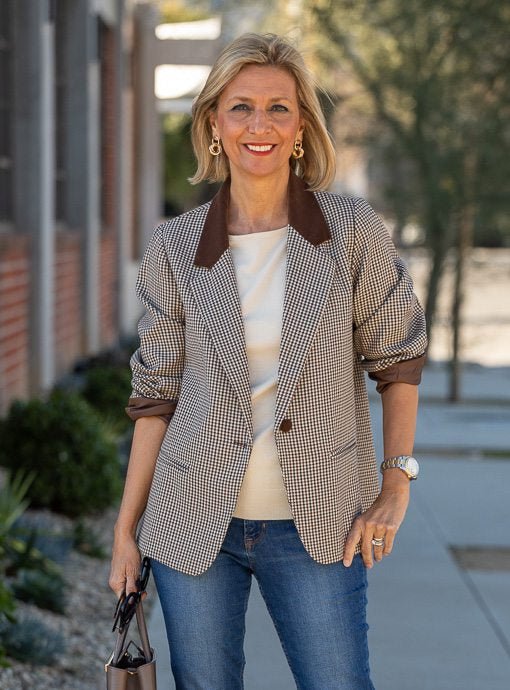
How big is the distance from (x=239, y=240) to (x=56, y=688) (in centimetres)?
212

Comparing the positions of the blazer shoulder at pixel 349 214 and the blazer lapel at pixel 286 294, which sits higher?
the blazer shoulder at pixel 349 214

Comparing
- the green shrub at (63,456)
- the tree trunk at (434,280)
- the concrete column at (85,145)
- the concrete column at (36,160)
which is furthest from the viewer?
the tree trunk at (434,280)

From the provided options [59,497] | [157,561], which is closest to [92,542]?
[59,497]

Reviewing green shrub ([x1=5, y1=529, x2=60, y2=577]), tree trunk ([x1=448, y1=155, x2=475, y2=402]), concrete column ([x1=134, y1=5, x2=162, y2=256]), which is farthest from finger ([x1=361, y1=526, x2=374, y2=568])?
concrete column ([x1=134, y1=5, x2=162, y2=256])

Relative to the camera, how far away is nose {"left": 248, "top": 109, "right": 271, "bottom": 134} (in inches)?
102

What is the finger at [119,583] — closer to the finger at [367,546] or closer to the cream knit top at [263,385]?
the cream knit top at [263,385]

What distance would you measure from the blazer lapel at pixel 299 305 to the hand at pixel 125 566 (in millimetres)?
465

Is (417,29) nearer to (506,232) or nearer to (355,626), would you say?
(506,232)

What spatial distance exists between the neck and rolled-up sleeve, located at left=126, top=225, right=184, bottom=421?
0.18m

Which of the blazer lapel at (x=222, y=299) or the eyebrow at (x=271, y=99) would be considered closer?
the blazer lapel at (x=222, y=299)

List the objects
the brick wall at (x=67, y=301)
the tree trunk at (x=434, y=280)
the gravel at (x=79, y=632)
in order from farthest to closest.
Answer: the tree trunk at (x=434, y=280), the brick wall at (x=67, y=301), the gravel at (x=79, y=632)

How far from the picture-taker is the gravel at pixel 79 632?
13.7 feet

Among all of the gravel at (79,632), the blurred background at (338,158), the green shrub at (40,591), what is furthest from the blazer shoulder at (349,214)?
the blurred background at (338,158)

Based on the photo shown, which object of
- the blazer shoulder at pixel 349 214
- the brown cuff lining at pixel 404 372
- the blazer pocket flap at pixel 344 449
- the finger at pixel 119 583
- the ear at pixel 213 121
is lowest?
the finger at pixel 119 583
